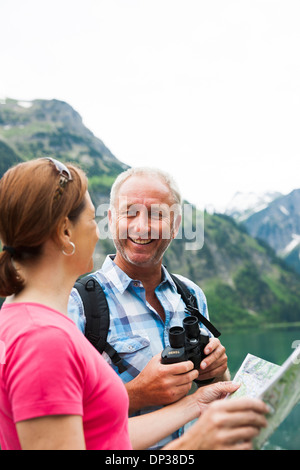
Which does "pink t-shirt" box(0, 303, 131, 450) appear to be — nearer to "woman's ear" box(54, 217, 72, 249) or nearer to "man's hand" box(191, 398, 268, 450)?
"woman's ear" box(54, 217, 72, 249)

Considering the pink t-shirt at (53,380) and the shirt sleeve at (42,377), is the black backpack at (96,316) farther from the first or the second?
the shirt sleeve at (42,377)

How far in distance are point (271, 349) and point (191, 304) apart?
9922cm

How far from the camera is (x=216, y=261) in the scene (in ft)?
544

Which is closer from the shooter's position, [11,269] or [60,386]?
[60,386]

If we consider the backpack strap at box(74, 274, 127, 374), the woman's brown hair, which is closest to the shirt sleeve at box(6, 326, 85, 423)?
the woman's brown hair

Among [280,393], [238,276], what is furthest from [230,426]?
[238,276]

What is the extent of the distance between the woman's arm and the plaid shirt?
59.4 inches

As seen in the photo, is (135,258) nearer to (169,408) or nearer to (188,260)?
(169,408)

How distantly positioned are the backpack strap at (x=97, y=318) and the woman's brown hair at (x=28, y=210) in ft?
4.09

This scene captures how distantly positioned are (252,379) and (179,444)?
1592 millimetres

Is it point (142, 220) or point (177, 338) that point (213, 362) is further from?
point (142, 220)

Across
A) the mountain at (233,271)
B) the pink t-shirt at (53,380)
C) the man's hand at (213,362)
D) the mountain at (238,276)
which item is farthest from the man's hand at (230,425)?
the mountain at (238,276)

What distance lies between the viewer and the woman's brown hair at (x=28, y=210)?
2.06m
